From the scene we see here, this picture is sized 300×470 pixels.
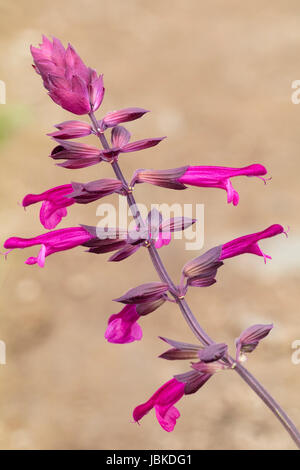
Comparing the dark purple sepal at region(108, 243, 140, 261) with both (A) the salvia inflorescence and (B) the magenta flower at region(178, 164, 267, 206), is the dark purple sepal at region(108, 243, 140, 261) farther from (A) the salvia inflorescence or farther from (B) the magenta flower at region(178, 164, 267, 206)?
(B) the magenta flower at region(178, 164, 267, 206)

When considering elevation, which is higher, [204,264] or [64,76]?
[64,76]

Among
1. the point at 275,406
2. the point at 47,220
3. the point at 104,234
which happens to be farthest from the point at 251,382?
the point at 47,220

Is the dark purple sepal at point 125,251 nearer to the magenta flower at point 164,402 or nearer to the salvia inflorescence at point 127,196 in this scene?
the salvia inflorescence at point 127,196

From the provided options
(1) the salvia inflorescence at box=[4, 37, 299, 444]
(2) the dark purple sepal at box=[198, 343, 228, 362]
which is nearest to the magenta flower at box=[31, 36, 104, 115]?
(1) the salvia inflorescence at box=[4, 37, 299, 444]

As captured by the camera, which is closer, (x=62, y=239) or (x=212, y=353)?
(x=212, y=353)

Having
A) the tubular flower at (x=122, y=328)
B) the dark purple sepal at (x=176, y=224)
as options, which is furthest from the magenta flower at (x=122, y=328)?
the dark purple sepal at (x=176, y=224)

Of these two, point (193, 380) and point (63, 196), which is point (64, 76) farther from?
point (193, 380)

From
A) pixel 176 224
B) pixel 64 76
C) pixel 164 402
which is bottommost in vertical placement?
pixel 164 402

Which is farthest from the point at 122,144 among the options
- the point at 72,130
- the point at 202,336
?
the point at 202,336
